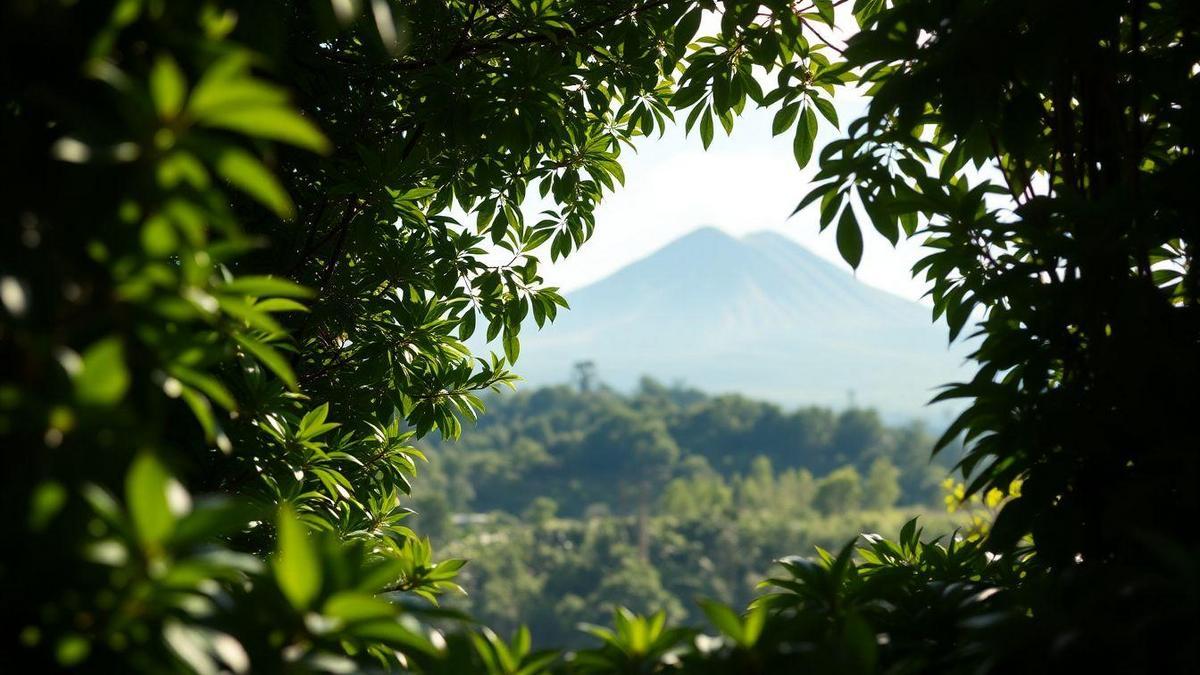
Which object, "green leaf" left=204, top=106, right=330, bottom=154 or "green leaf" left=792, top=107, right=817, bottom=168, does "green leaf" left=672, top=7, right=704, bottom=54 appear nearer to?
"green leaf" left=792, top=107, right=817, bottom=168

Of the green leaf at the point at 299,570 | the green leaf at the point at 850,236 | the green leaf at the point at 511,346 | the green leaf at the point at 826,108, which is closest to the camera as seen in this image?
the green leaf at the point at 299,570

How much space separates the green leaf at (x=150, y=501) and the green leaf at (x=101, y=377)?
5 centimetres

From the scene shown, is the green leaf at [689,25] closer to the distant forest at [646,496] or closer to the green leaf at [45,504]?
the green leaf at [45,504]

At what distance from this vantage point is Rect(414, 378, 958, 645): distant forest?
49.9 metres

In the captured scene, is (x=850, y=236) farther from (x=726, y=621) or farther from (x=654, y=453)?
(x=654, y=453)

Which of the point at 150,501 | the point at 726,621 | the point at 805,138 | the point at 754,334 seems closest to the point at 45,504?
the point at 150,501

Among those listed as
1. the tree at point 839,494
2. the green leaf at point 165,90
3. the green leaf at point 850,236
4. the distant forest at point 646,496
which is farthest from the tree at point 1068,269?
the tree at point 839,494

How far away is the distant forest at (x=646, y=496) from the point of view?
49906mm

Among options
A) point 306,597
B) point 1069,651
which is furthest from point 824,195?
point 306,597

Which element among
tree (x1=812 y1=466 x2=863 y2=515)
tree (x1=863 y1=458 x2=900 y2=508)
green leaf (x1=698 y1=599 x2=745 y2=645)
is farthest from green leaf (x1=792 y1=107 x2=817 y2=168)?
tree (x1=863 y1=458 x2=900 y2=508)

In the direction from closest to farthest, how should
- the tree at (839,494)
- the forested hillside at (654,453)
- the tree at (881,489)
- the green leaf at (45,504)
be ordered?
the green leaf at (45,504) → the tree at (839,494) → the tree at (881,489) → the forested hillside at (654,453)

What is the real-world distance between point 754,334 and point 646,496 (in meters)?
Answer: 115

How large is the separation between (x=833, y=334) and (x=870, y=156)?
183m

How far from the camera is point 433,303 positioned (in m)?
2.59
